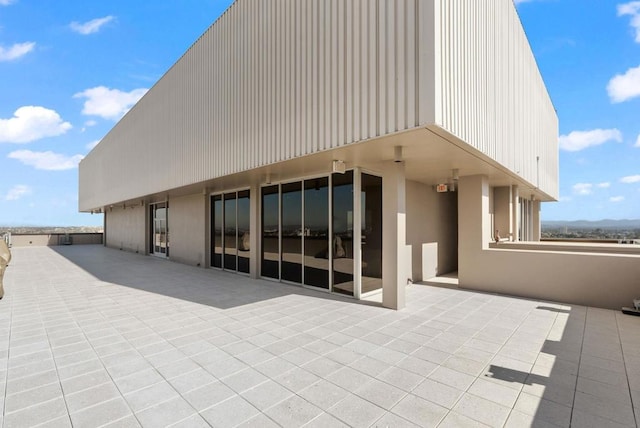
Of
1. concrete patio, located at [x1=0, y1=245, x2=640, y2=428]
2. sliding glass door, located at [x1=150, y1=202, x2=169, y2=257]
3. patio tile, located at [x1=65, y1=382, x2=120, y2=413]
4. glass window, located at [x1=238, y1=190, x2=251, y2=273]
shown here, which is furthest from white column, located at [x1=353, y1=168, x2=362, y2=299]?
sliding glass door, located at [x1=150, y1=202, x2=169, y2=257]

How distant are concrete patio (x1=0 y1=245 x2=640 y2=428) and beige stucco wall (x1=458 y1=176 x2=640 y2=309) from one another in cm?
52

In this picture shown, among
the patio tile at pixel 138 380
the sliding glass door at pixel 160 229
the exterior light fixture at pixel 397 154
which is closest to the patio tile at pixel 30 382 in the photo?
the patio tile at pixel 138 380

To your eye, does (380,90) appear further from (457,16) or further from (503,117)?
(503,117)

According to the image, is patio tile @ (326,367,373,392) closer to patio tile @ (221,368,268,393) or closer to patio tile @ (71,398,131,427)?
patio tile @ (221,368,268,393)

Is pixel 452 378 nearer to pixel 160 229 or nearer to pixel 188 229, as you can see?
pixel 188 229

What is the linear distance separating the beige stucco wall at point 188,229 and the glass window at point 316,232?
18.6 ft

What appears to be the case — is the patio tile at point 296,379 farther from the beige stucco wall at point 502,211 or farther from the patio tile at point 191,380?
the beige stucco wall at point 502,211

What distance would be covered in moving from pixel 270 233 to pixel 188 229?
5775mm

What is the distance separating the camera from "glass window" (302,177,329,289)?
755 centimetres

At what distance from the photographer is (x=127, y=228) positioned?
2058 centimetres

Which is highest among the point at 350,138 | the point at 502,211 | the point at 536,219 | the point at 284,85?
the point at 284,85

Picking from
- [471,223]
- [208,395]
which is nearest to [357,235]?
[471,223]

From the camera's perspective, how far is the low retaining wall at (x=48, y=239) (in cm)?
2445

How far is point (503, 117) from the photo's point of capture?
7484mm
